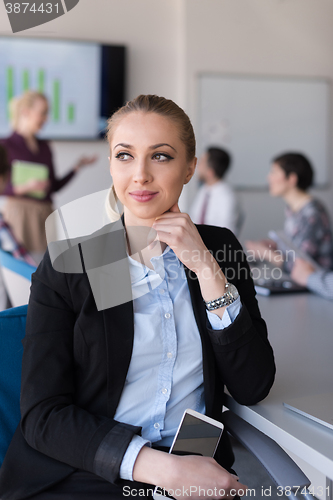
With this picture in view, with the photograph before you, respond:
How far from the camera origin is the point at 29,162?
4004 mm

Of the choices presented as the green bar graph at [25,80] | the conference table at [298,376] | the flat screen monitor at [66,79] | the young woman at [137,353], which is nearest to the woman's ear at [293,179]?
the conference table at [298,376]

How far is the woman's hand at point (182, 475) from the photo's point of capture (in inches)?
34.1

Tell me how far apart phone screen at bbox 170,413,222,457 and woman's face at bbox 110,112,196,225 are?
449 mm

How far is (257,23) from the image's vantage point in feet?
15.1

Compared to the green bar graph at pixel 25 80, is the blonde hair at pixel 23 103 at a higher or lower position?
lower

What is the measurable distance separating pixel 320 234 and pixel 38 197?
2.31m

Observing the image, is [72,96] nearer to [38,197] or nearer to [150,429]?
[38,197]

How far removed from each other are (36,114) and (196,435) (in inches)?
139

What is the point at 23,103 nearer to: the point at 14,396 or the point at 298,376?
the point at 14,396

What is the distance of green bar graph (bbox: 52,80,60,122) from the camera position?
4.25 m

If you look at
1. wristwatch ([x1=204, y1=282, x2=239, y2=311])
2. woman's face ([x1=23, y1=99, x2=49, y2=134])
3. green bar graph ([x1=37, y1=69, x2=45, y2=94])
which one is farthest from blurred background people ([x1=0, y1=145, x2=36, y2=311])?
green bar graph ([x1=37, y1=69, x2=45, y2=94])

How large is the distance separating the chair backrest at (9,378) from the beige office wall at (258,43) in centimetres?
368

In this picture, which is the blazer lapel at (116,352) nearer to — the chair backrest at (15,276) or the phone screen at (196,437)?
the phone screen at (196,437)

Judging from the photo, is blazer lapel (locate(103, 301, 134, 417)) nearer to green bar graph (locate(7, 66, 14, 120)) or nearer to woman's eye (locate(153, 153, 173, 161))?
woman's eye (locate(153, 153, 173, 161))
